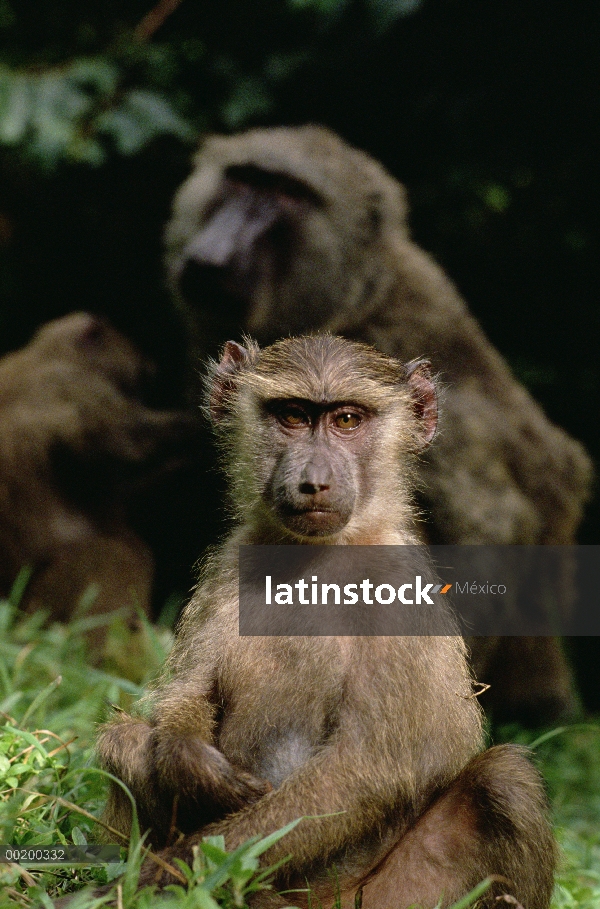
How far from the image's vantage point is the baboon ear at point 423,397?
3174mm

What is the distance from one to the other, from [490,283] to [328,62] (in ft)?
5.34

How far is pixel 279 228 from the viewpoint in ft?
18.3

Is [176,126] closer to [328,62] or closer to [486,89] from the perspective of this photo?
[328,62]

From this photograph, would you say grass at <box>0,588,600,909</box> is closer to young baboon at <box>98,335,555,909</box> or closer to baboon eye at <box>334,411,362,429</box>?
young baboon at <box>98,335,555,909</box>

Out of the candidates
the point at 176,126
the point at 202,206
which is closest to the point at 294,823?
the point at 202,206

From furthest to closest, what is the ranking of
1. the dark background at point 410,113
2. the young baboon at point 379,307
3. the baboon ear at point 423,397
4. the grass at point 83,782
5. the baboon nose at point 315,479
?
the dark background at point 410,113, the young baboon at point 379,307, the baboon ear at point 423,397, the baboon nose at point 315,479, the grass at point 83,782

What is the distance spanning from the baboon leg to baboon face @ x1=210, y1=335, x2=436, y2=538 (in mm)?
724

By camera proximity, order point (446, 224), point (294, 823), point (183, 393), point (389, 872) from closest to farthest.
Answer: point (294, 823), point (389, 872), point (183, 393), point (446, 224)

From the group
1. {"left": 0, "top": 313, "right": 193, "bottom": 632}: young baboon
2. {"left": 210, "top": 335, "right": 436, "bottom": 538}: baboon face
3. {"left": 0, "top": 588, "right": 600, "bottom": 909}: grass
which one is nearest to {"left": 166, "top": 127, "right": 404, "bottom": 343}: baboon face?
{"left": 0, "top": 313, "right": 193, "bottom": 632}: young baboon

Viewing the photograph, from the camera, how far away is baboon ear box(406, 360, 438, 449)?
Result: 10.4ft

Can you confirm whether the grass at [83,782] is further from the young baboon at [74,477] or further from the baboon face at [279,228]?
the baboon face at [279,228]

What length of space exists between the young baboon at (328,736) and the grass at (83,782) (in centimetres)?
13

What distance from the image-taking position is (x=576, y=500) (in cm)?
561

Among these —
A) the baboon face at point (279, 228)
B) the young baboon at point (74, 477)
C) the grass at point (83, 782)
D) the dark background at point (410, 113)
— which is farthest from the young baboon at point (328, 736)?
the dark background at point (410, 113)
